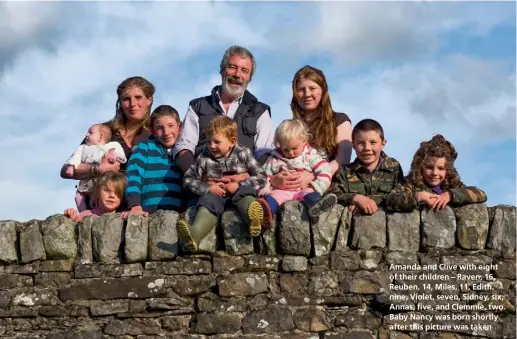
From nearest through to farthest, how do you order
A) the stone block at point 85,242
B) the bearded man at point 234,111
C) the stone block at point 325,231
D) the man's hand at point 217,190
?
the stone block at point 325,231 → the man's hand at point 217,190 → the stone block at point 85,242 → the bearded man at point 234,111

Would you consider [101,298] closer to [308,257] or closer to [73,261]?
[73,261]

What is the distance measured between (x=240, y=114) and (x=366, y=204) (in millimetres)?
1729

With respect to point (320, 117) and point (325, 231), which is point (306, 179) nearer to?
point (325, 231)

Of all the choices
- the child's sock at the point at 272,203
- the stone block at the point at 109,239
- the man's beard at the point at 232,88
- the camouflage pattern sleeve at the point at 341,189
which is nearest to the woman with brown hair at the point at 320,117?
the camouflage pattern sleeve at the point at 341,189

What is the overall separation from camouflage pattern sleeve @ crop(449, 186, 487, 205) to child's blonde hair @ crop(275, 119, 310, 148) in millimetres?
1355

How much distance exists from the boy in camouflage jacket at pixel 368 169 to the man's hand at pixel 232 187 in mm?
765

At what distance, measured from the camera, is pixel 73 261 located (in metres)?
7.66

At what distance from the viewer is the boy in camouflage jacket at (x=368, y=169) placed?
7.71 meters

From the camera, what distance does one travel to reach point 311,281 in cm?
727

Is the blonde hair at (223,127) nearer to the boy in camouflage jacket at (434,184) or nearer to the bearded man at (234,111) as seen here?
the bearded man at (234,111)

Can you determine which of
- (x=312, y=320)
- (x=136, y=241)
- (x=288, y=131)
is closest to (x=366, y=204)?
(x=288, y=131)

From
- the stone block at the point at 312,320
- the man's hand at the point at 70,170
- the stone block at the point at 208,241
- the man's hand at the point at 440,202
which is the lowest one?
the stone block at the point at 312,320

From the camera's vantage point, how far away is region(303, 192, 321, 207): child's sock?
719 centimetres

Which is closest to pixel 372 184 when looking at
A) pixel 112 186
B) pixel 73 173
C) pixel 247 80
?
pixel 247 80
